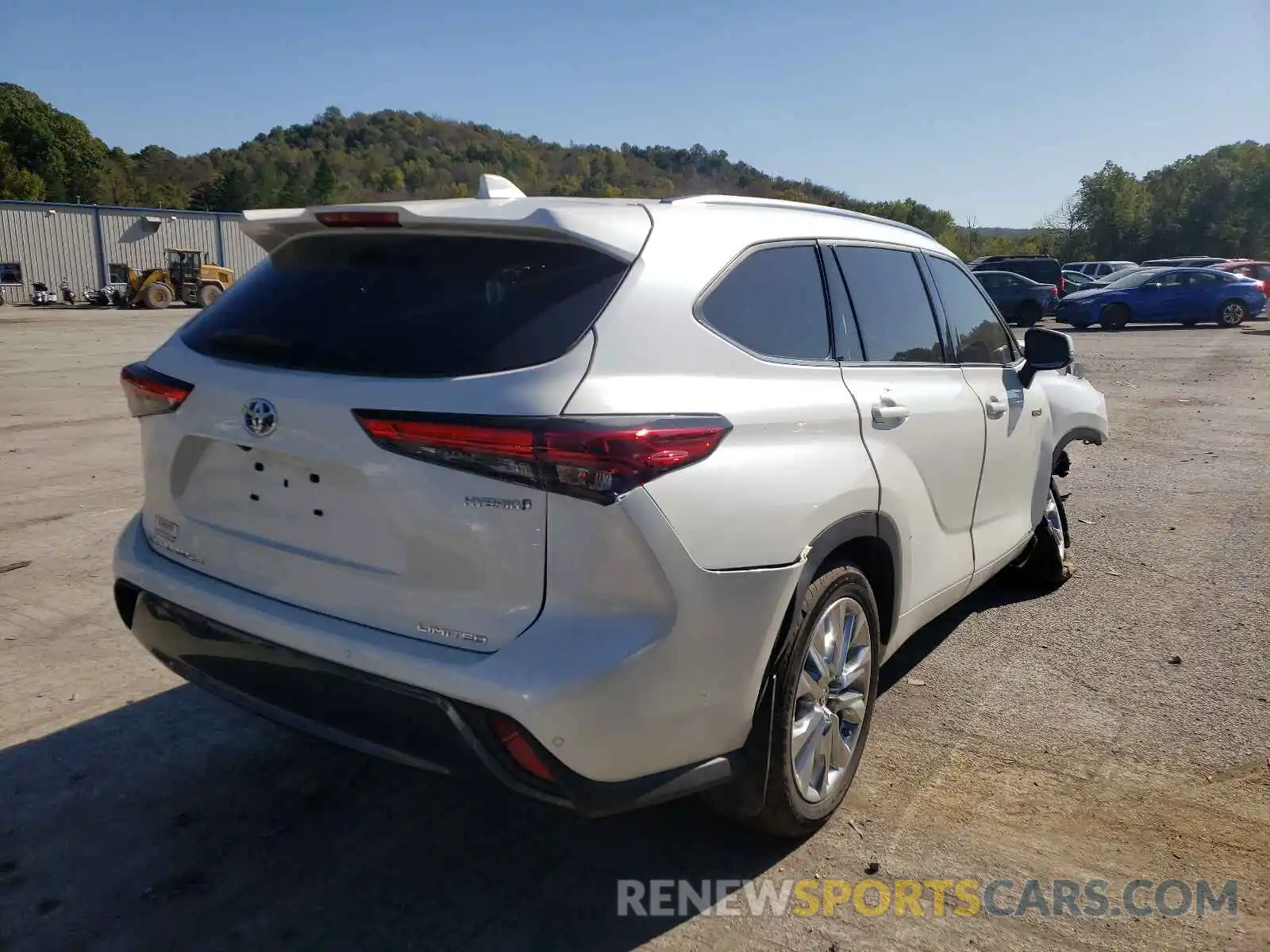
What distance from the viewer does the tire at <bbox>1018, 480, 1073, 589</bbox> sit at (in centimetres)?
546

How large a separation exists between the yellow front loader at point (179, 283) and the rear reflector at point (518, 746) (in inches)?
1618

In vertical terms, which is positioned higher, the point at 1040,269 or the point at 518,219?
the point at 1040,269

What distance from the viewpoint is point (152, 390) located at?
9.80ft

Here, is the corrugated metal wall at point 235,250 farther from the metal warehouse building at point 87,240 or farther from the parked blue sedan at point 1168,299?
the parked blue sedan at point 1168,299

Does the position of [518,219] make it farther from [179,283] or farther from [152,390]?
[179,283]

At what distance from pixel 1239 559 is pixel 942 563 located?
344 centimetres

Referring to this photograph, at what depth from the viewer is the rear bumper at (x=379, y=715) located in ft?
7.75

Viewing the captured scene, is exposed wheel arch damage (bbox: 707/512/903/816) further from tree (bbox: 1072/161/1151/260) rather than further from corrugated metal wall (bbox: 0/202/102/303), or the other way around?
tree (bbox: 1072/161/1151/260)

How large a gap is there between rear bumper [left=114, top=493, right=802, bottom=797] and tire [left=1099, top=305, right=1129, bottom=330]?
28.8 m

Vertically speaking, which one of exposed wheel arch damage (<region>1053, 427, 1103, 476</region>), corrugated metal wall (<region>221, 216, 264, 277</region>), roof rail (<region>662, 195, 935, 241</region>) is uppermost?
corrugated metal wall (<region>221, 216, 264, 277</region>)

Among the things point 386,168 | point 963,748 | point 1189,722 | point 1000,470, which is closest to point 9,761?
point 963,748

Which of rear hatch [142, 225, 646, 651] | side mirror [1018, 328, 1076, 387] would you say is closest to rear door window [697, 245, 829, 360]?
rear hatch [142, 225, 646, 651]

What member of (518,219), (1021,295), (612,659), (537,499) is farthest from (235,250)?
(612,659)

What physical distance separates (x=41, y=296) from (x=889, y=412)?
4761 cm
